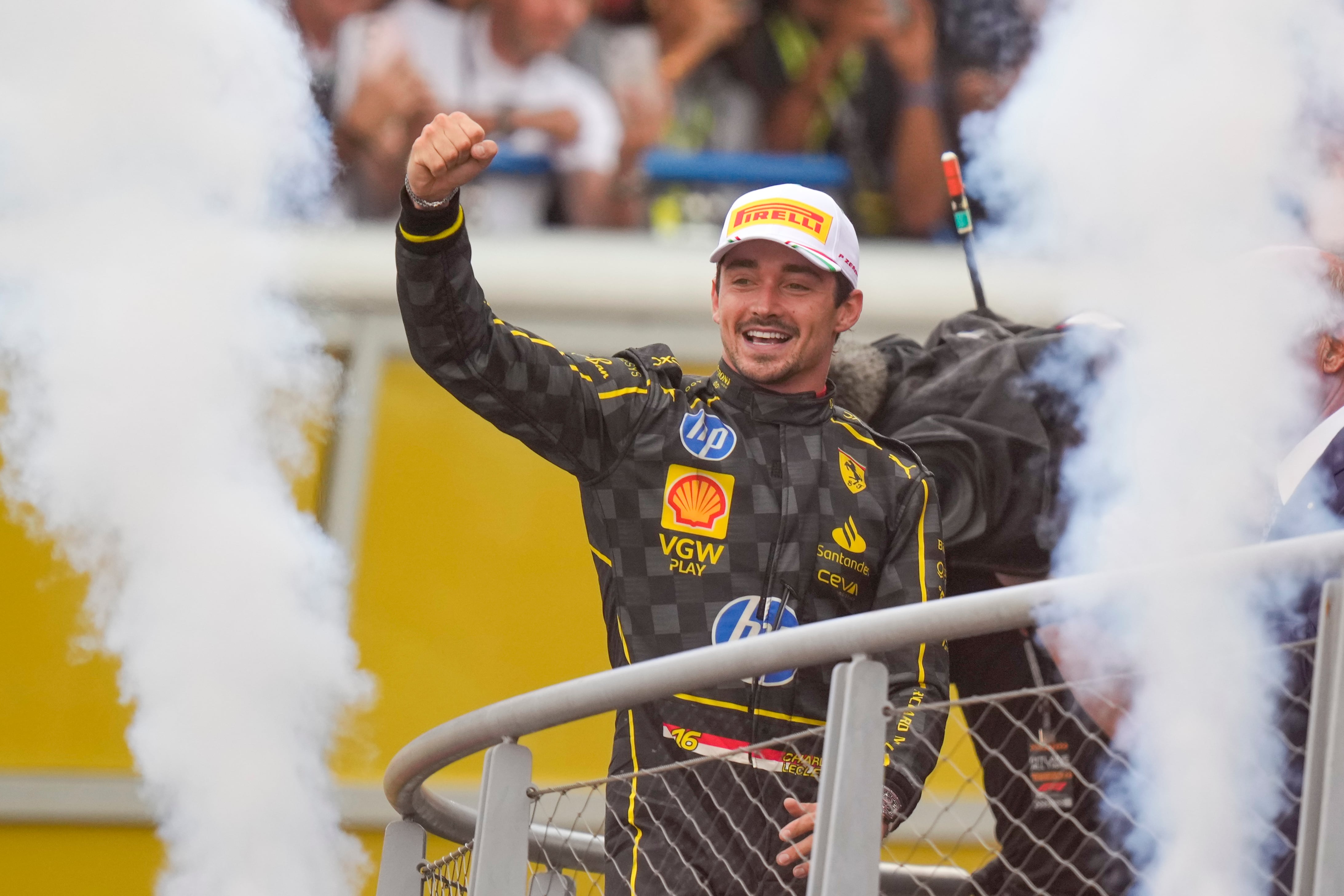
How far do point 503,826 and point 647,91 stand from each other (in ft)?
14.7

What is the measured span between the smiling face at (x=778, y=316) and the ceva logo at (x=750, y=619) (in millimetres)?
392

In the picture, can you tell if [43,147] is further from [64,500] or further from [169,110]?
[64,500]

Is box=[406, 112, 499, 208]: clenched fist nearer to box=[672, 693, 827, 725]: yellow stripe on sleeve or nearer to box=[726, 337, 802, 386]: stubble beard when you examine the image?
box=[726, 337, 802, 386]: stubble beard

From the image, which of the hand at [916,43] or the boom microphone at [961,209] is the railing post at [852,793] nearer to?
the boom microphone at [961,209]

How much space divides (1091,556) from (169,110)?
2147mm

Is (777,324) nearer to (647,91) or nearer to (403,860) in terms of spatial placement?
(403,860)

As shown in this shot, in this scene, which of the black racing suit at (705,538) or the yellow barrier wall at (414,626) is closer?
the black racing suit at (705,538)

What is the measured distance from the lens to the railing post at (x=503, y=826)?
93.9 inches

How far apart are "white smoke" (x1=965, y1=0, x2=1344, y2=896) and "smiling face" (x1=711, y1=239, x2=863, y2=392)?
0.54 meters

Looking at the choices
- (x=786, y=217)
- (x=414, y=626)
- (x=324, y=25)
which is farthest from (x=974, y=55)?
(x=786, y=217)

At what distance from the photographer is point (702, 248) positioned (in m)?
6.25

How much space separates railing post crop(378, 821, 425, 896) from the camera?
295 cm

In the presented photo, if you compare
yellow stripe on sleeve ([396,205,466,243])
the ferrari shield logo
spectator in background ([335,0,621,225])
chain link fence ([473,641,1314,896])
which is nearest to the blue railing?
spectator in background ([335,0,621,225])

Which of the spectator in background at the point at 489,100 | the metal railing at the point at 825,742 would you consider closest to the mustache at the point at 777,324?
the metal railing at the point at 825,742
